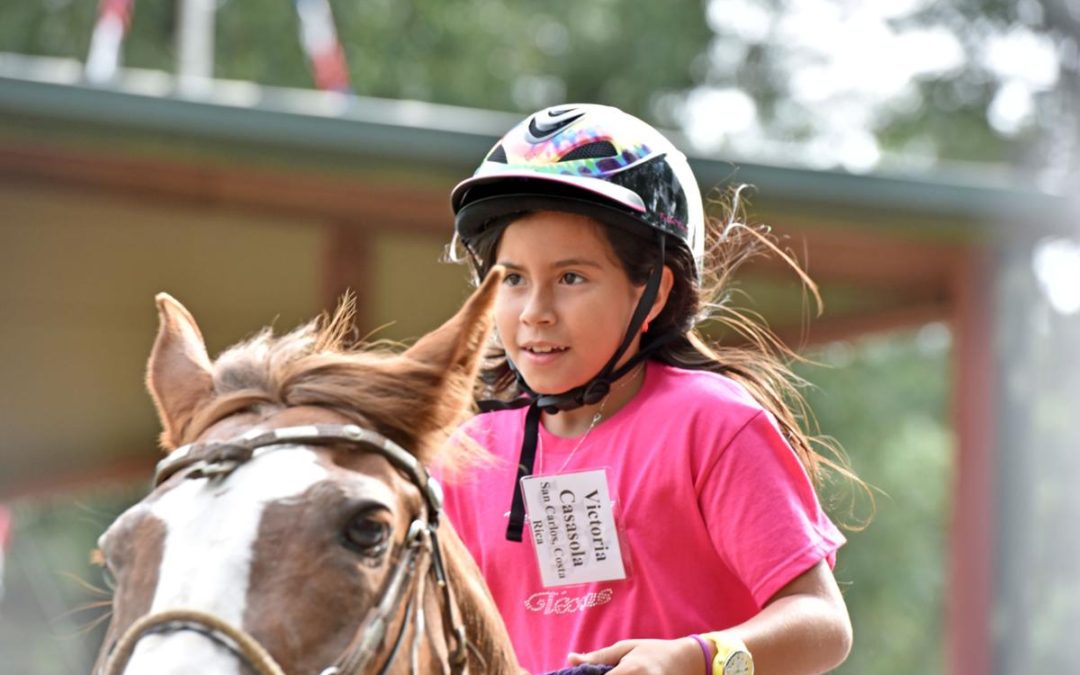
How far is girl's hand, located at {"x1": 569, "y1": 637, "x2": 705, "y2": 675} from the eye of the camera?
96.9 inches

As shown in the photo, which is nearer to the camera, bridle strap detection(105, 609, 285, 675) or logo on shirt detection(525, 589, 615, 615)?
bridle strap detection(105, 609, 285, 675)

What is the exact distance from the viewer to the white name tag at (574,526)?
2932 millimetres

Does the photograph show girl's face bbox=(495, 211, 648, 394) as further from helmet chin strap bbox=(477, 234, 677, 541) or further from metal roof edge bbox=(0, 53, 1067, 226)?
metal roof edge bbox=(0, 53, 1067, 226)

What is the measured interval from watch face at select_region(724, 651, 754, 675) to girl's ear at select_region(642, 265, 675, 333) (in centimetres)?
79

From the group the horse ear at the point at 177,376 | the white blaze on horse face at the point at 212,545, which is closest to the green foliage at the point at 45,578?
the horse ear at the point at 177,376

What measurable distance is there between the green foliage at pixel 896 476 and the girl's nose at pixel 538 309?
20.3 metres

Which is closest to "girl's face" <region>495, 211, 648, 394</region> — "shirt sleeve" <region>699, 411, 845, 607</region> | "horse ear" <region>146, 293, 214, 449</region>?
"shirt sleeve" <region>699, 411, 845, 607</region>

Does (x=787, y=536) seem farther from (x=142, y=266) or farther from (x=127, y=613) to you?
(x=142, y=266)

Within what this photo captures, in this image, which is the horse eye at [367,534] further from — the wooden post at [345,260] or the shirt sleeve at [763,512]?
the wooden post at [345,260]

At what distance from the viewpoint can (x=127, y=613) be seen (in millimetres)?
2102

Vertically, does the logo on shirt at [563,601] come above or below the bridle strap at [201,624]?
below

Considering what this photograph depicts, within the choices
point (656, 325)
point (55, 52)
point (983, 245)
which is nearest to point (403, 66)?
point (55, 52)

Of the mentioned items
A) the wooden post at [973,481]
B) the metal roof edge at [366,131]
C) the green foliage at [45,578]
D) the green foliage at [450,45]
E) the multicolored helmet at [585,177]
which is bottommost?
the green foliage at [45,578]

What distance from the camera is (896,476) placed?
23.8 meters
